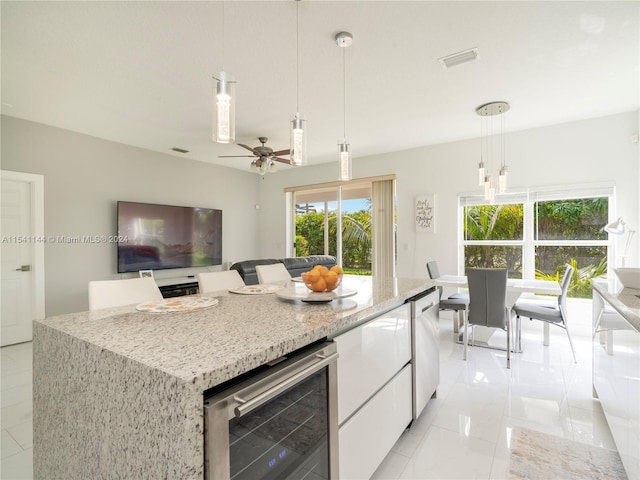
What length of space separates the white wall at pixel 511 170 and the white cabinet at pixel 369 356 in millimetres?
3472

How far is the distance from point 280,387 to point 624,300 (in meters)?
1.83

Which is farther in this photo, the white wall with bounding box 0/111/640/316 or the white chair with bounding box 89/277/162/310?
the white wall with bounding box 0/111/640/316

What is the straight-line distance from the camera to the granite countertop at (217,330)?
2.54 feet

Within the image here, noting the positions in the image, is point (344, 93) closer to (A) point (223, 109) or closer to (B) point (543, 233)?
(A) point (223, 109)

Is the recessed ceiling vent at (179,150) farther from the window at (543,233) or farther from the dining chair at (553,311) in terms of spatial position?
the dining chair at (553,311)

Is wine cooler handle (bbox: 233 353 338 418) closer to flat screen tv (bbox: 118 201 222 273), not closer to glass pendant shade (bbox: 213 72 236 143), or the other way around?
glass pendant shade (bbox: 213 72 236 143)

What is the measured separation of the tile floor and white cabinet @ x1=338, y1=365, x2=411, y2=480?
0.69 feet

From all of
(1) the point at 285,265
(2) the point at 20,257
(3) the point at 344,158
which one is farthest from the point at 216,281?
(2) the point at 20,257

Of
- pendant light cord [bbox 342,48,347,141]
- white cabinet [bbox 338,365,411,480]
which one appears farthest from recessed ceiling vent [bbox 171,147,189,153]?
white cabinet [bbox 338,365,411,480]

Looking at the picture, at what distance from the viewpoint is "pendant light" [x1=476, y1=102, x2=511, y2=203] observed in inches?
134

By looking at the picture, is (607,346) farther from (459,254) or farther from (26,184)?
(26,184)

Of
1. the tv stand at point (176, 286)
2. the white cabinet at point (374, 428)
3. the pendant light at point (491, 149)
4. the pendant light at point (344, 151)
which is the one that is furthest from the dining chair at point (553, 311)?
the tv stand at point (176, 286)

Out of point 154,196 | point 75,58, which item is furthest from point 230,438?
point 154,196

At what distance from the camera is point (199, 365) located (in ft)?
2.43
